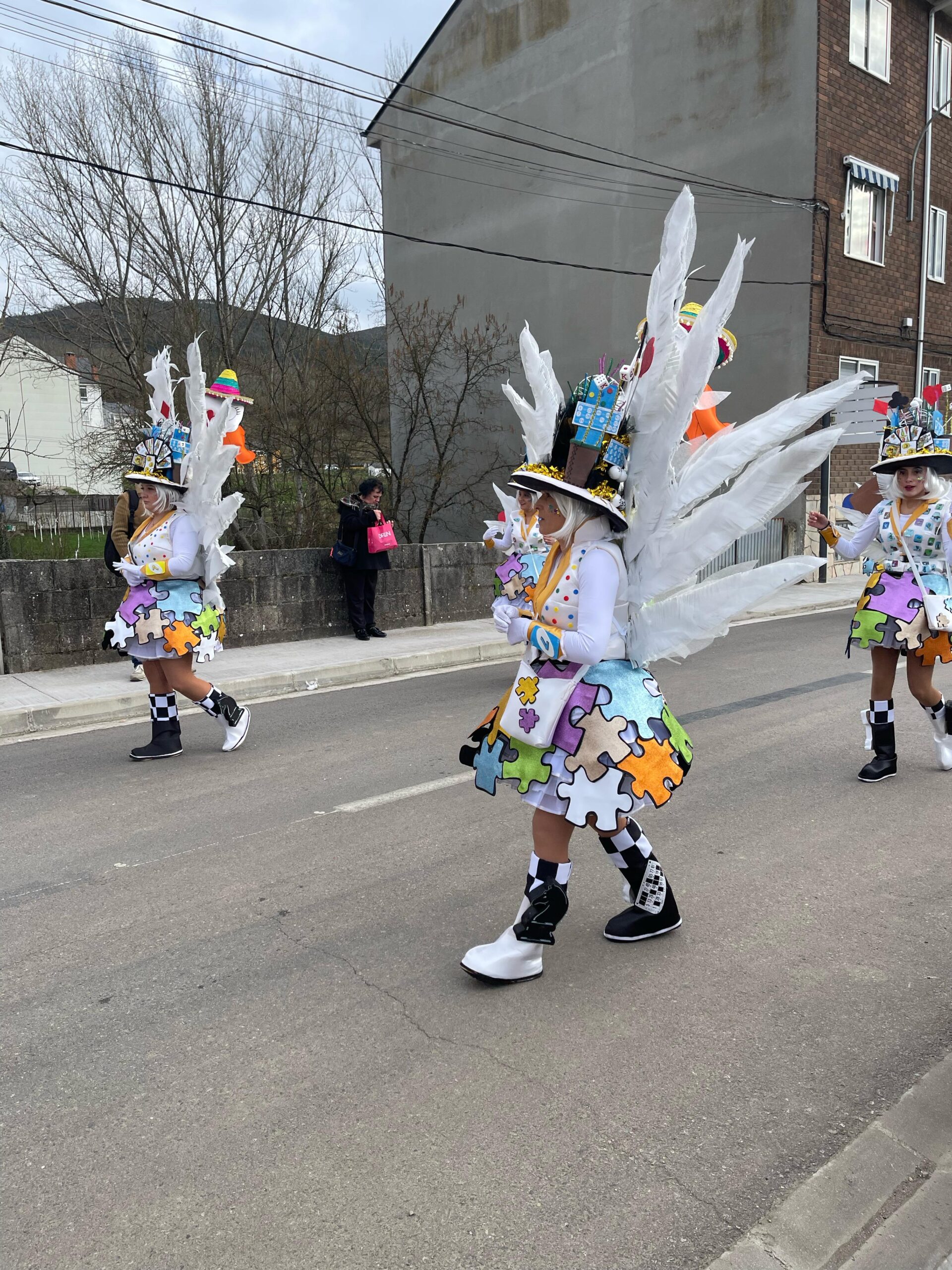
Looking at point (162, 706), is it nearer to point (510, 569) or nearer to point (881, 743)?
point (510, 569)

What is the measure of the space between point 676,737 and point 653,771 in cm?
19

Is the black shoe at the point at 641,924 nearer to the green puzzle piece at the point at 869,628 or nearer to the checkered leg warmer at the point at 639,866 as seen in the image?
the checkered leg warmer at the point at 639,866

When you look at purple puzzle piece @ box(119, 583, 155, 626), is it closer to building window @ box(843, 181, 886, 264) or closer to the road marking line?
the road marking line

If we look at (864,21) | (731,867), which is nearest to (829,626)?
(731,867)

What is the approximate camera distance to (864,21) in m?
18.4

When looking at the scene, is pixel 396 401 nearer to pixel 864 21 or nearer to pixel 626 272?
pixel 626 272

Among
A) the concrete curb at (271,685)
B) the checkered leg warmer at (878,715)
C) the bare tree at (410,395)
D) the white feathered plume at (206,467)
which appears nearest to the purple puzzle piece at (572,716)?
the checkered leg warmer at (878,715)

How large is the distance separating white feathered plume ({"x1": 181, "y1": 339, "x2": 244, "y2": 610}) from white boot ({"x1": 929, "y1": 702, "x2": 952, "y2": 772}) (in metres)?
4.39

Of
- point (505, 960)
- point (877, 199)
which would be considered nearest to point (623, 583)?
point (505, 960)

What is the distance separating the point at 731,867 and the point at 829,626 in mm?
9155

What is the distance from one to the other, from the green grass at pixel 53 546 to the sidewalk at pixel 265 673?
1.51m

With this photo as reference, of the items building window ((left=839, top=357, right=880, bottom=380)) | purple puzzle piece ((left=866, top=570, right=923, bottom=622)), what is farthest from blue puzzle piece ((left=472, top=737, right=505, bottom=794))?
building window ((left=839, top=357, right=880, bottom=380))

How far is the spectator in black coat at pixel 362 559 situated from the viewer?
10836 mm

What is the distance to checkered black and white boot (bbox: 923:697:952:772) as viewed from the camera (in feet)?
18.6
